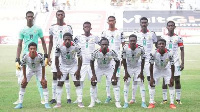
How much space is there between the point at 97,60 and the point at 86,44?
89 centimetres

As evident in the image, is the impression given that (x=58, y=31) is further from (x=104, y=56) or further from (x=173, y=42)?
(x=173, y=42)

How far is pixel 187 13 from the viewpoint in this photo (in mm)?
51469

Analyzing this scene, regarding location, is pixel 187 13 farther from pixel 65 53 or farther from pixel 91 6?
pixel 65 53

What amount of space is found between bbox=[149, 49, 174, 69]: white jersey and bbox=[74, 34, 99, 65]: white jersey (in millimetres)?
1866

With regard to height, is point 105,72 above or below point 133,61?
below

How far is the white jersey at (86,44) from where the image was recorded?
14039mm

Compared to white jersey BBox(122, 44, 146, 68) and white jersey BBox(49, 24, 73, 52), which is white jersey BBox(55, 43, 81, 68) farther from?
white jersey BBox(122, 44, 146, 68)

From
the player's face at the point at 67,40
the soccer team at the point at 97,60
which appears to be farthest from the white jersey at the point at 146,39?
the player's face at the point at 67,40

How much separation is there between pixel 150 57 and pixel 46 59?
9.54ft

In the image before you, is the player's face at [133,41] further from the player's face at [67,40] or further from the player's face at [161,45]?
the player's face at [67,40]

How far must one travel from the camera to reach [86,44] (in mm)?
14086

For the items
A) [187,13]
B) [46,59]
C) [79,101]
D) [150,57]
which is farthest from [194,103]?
[187,13]

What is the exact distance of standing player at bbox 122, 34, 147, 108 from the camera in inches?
519

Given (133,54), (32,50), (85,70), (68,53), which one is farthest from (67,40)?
(133,54)
